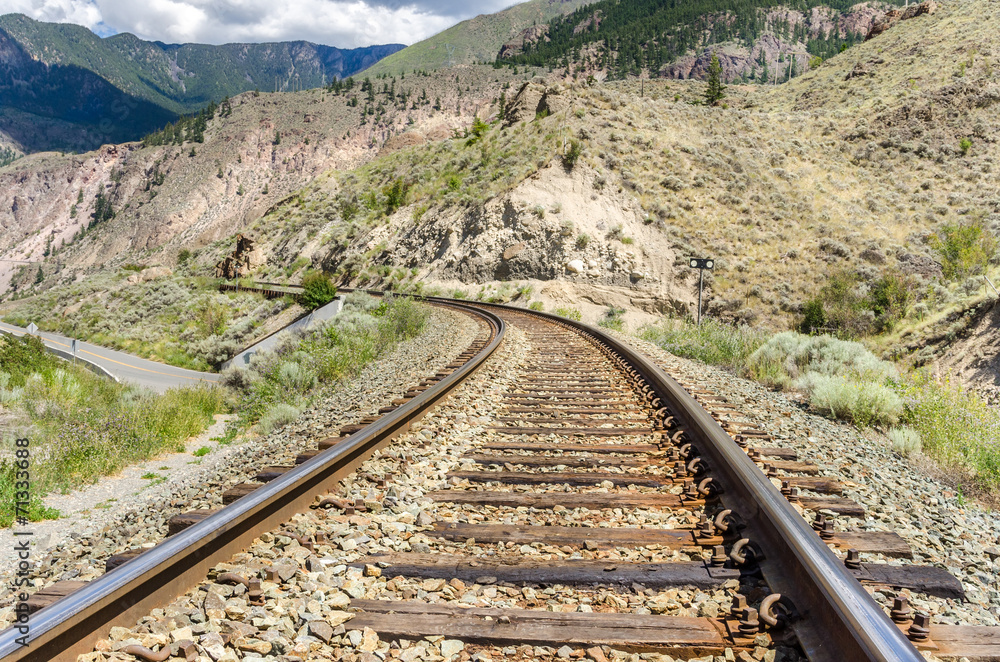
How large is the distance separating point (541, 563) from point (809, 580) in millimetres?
1247

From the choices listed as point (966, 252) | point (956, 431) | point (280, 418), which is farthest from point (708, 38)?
point (280, 418)

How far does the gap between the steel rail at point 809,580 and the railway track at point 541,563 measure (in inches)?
0.4

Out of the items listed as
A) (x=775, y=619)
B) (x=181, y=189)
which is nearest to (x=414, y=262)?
Answer: (x=775, y=619)

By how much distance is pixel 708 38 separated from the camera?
156 meters

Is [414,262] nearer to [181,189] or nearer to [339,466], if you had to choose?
[339,466]

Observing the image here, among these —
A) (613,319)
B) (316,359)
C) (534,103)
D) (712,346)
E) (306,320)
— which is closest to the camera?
(316,359)

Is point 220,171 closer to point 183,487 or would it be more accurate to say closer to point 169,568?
point 183,487

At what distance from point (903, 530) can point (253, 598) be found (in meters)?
3.61

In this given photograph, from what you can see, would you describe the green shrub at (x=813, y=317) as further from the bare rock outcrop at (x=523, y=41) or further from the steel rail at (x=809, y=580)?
the bare rock outcrop at (x=523, y=41)

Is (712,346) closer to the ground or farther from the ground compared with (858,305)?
closer to the ground

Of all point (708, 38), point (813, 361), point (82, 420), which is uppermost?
point (708, 38)

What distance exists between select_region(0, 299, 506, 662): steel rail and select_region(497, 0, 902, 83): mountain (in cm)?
14321

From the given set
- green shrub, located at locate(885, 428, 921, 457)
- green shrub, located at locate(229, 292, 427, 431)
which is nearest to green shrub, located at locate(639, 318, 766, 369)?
green shrub, located at locate(885, 428, 921, 457)

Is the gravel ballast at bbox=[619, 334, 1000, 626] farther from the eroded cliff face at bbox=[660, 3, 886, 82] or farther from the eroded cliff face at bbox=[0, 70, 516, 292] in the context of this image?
the eroded cliff face at bbox=[660, 3, 886, 82]
